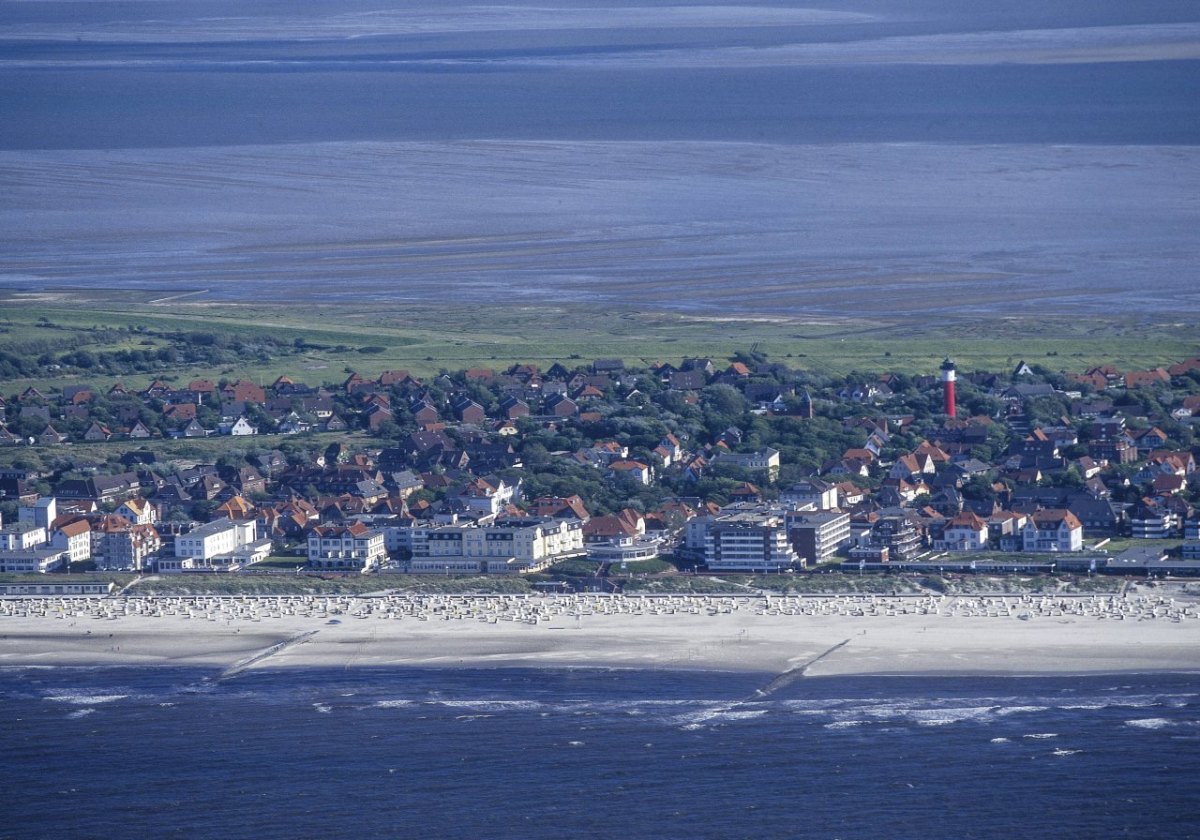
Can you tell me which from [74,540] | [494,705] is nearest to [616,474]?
[74,540]

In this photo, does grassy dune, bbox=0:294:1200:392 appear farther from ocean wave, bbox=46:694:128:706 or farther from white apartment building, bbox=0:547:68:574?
ocean wave, bbox=46:694:128:706

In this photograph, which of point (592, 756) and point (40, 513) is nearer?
point (592, 756)

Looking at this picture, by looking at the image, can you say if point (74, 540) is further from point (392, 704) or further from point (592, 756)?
point (592, 756)

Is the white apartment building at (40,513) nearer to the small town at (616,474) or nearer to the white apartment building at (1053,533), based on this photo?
the small town at (616,474)

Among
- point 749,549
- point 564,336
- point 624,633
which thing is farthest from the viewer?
point 564,336

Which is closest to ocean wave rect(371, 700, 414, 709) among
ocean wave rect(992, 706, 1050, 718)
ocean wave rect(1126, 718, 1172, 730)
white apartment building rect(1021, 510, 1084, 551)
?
ocean wave rect(992, 706, 1050, 718)

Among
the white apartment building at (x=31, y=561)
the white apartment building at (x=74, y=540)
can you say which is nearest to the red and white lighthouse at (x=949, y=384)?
the white apartment building at (x=74, y=540)

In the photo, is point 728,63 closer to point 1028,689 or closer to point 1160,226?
point 1160,226
